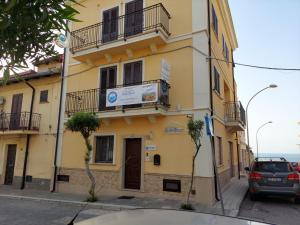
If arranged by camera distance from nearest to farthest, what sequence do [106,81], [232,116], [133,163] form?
[133,163] < [106,81] < [232,116]

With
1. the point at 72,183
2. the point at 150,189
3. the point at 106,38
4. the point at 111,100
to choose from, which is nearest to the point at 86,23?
the point at 106,38

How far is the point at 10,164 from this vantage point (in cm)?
1467

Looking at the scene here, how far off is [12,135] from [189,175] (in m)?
11.4

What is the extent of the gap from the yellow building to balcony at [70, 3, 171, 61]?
86.5 inches

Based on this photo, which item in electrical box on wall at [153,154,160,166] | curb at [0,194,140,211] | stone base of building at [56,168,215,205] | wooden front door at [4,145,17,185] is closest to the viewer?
curb at [0,194,140,211]

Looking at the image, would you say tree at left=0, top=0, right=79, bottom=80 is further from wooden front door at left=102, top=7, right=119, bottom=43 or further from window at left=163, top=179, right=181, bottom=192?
wooden front door at left=102, top=7, right=119, bottom=43

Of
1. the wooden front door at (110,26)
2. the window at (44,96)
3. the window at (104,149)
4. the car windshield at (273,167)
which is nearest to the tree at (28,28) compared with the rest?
the window at (104,149)

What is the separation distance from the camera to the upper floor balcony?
9.76 metres

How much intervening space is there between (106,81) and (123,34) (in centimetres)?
250

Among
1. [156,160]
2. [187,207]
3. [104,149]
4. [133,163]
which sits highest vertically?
[104,149]

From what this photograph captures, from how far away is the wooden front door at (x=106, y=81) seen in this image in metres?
11.7

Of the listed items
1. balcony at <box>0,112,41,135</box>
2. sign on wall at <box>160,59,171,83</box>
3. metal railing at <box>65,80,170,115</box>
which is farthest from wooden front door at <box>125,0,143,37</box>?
balcony at <box>0,112,41,135</box>

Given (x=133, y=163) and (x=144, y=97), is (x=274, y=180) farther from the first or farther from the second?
(x=144, y=97)

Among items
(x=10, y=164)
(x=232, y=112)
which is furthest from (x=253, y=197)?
(x=10, y=164)
